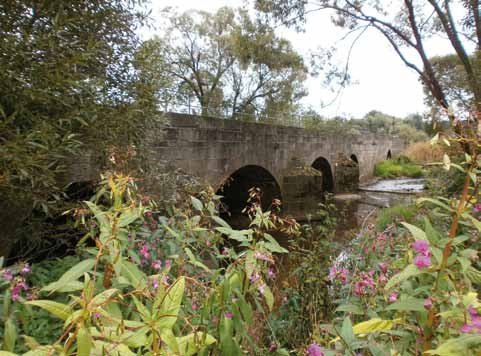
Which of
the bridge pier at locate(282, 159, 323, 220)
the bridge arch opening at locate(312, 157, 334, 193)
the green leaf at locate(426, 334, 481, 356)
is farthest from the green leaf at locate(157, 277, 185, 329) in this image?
the bridge arch opening at locate(312, 157, 334, 193)

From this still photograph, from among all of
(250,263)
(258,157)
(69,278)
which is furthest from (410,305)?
(258,157)

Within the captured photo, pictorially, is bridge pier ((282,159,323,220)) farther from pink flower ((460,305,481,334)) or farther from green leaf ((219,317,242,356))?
pink flower ((460,305,481,334))

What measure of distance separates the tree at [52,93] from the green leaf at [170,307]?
1.61 metres

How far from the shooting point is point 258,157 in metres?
8.27

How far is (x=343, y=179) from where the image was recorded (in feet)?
47.7

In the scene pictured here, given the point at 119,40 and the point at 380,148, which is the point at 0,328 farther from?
the point at 380,148

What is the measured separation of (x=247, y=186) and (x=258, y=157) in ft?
6.12

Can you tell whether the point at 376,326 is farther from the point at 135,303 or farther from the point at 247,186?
the point at 247,186

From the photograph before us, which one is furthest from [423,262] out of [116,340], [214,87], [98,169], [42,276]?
[214,87]

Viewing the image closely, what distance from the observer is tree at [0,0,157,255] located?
7.02 ft

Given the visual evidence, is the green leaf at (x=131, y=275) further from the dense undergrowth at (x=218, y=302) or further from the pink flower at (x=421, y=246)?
the pink flower at (x=421, y=246)

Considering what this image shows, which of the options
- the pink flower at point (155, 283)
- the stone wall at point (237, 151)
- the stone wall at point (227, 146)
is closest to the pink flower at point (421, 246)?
the pink flower at point (155, 283)

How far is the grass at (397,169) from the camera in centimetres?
2033

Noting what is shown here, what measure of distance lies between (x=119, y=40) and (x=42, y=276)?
1.94 m
